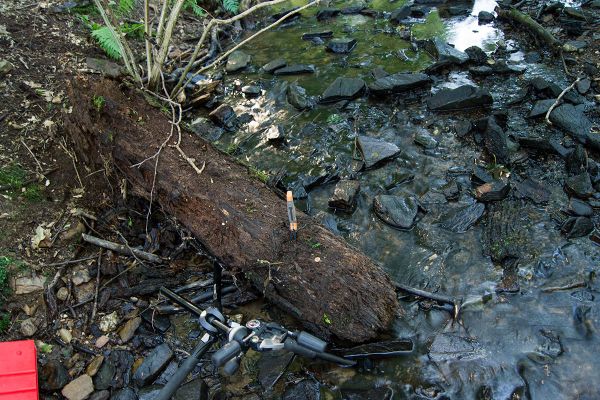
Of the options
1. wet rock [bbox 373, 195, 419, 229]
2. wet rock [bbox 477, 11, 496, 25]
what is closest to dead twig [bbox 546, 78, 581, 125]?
wet rock [bbox 373, 195, 419, 229]

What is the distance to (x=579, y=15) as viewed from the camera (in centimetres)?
753

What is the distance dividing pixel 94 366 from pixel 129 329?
0.38 m

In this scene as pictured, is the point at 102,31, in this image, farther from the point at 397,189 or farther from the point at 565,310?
the point at 565,310

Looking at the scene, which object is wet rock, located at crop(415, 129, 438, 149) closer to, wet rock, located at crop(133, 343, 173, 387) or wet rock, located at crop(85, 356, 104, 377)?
wet rock, located at crop(133, 343, 173, 387)

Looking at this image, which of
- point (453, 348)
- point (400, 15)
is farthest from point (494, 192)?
point (400, 15)

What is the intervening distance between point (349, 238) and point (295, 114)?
2592mm

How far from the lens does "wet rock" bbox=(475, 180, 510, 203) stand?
462 cm

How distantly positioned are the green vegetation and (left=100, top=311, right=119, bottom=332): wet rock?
1990mm

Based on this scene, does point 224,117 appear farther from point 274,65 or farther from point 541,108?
point 541,108

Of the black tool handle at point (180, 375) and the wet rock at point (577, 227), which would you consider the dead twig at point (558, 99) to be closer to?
the wet rock at point (577, 227)

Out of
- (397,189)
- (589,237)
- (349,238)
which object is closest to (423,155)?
(397,189)

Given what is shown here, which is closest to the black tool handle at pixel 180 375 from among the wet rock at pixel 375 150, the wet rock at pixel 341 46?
the wet rock at pixel 375 150

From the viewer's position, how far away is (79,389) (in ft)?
11.0

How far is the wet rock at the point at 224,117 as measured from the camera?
6.42 meters
